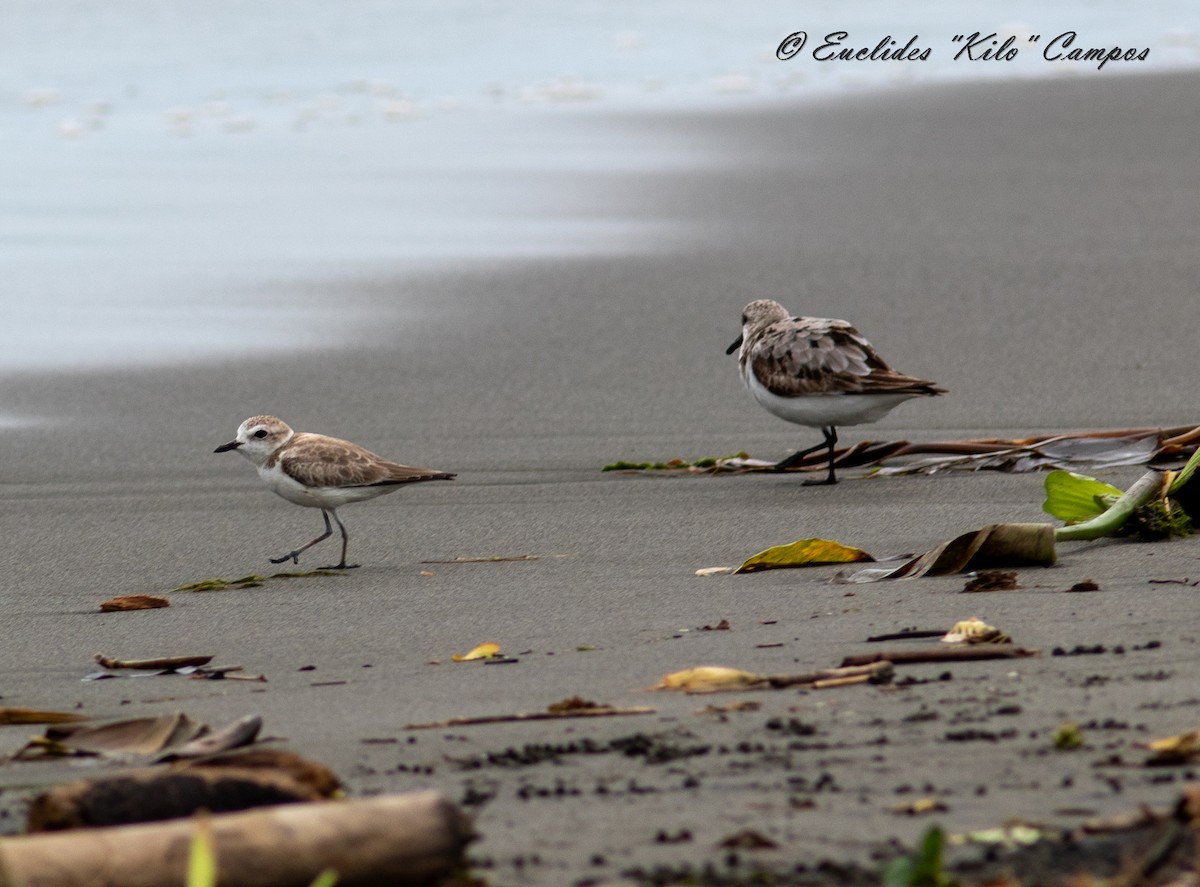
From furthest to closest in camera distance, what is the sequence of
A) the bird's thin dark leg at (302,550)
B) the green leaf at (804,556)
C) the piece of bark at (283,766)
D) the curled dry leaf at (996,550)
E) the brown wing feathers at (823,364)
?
the brown wing feathers at (823,364) → the bird's thin dark leg at (302,550) → the green leaf at (804,556) → the curled dry leaf at (996,550) → the piece of bark at (283,766)

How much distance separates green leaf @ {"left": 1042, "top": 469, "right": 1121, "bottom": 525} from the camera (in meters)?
5.21

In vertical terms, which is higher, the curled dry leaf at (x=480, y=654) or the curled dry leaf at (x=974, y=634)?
the curled dry leaf at (x=974, y=634)

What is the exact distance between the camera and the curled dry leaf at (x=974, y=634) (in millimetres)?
3762

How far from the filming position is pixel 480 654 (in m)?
4.19

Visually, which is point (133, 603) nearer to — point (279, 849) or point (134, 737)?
point (134, 737)

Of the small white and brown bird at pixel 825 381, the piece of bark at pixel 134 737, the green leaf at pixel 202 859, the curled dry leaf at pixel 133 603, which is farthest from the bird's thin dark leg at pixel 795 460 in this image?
the green leaf at pixel 202 859

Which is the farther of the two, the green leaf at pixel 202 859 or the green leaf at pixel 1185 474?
the green leaf at pixel 1185 474

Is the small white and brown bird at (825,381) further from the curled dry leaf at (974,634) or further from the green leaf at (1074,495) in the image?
the curled dry leaf at (974,634)

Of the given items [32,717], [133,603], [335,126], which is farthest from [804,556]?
[335,126]

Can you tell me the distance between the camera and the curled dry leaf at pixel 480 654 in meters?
4.17

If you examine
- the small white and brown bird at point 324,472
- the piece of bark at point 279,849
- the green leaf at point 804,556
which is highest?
the small white and brown bird at point 324,472

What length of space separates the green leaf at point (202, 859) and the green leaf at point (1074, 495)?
3602 millimetres

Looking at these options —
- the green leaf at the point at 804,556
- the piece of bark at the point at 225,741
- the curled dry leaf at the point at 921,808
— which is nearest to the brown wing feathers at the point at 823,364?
the green leaf at the point at 804,556

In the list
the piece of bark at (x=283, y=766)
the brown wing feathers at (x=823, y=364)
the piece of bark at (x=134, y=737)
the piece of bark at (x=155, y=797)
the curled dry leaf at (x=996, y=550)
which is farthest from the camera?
the brown wing feathers at (x=823, y=364)
